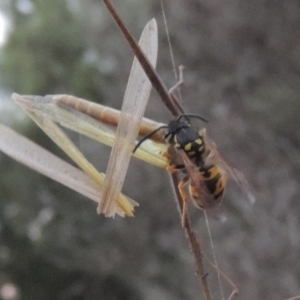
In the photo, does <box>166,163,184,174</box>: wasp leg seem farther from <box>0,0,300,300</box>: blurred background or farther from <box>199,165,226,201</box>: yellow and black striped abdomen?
<box>0,0,300,300</box>: blurred background

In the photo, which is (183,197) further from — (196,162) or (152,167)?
(152,167)

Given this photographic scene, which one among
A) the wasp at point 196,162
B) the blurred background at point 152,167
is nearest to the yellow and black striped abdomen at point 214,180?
the wasp at point 196,162

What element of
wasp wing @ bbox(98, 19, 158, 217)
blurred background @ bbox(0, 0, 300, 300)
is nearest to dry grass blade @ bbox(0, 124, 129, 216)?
wasp wing @ bbox(98, 19, 158, 217)

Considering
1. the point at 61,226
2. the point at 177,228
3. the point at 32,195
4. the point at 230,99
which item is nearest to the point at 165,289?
the point at 177,228

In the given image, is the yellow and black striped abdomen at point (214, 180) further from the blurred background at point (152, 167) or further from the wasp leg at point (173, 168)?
the blurred background at point (152, 167)

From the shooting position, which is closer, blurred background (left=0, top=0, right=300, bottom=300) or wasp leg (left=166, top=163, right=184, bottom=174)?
wasp leg (left=166, top=163, right=184, bottom=174)

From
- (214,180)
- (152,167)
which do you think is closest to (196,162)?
(214,180)
